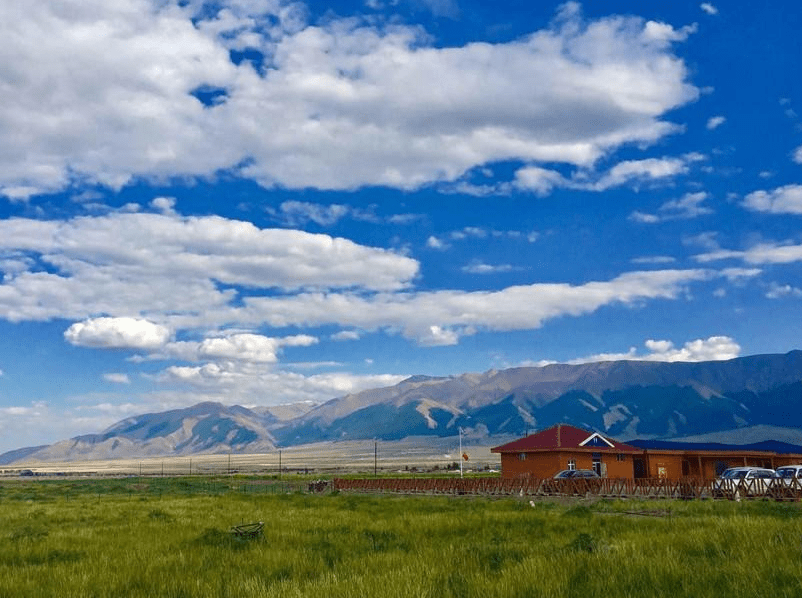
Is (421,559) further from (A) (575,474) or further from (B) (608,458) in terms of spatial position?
(B) (608,458)

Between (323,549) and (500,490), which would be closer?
(323,549)

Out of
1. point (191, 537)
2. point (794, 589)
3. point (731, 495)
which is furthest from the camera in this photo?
point (731, 495)

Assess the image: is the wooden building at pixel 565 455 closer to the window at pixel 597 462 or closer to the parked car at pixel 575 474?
the window at pixel 597 462

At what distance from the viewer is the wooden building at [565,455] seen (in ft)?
186

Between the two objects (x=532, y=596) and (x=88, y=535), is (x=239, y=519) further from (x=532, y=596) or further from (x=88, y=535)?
(x=532, y=596)

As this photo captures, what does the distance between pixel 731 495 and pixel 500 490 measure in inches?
586

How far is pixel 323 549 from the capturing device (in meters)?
16.0

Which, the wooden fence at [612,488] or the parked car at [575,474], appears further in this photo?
the parked car at [575,474]

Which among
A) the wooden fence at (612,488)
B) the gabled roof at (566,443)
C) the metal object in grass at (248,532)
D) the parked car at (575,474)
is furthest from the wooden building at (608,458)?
the metal object in grass at (248,532)

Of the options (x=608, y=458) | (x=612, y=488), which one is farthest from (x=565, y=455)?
(x=612, y=488)

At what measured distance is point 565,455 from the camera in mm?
56406

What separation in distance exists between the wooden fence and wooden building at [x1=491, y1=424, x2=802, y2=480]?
11702 millimetres

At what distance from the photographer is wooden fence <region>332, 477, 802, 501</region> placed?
33.1m

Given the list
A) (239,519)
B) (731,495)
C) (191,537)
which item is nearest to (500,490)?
(731,495)
